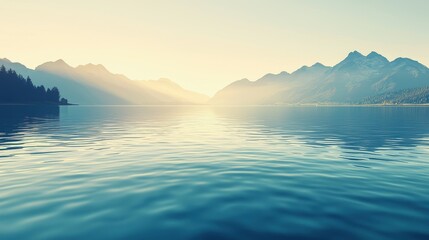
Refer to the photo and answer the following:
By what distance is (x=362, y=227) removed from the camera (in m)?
11.7

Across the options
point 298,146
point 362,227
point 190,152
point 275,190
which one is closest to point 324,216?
point 362,227

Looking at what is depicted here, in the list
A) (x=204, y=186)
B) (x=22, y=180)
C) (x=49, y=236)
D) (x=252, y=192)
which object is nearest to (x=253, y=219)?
(x=252, y=192)

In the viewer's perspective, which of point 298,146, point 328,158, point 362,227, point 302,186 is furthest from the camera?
point 298,146

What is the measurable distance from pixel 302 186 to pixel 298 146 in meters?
17.8

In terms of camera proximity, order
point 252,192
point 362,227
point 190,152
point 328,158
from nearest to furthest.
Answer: point 362,227 → point 252,192 → point 328,158 → point 190,152

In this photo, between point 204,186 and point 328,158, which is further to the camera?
point 328,158

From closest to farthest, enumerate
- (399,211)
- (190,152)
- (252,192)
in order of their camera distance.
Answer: (399,211), (252,192), (190,152)

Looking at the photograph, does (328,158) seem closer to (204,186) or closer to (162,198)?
(204,186)

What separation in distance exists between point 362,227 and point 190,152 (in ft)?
67.8

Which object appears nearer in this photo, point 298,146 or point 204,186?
point 204,186

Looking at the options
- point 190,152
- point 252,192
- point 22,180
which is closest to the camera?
point 252,192

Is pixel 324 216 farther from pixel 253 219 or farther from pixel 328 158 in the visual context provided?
pixel 328 158

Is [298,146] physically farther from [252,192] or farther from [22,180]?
[22,180]

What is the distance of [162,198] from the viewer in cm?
1538
